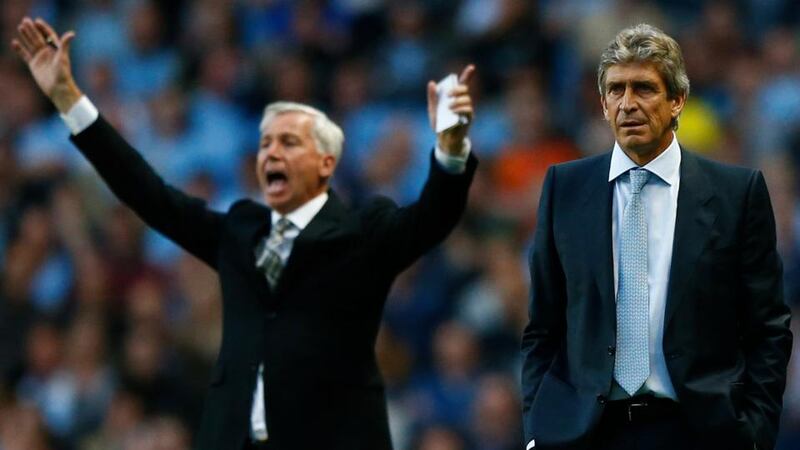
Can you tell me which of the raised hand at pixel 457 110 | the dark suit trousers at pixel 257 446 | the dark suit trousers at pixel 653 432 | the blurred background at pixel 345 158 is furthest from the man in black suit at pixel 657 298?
the blurred background at pixel 345 158

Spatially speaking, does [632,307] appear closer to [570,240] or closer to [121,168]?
[570,240]

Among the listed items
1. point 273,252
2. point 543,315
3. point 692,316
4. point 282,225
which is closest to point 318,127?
point 282,225

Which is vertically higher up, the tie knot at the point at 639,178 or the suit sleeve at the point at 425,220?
the suit sleeve at the point at 425,220

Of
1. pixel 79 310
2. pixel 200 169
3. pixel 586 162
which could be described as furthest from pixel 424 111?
pixel 586 162

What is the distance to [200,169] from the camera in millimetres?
10859

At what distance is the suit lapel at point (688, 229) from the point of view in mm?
4590

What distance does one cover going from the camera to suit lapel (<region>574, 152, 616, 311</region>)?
4.66 m

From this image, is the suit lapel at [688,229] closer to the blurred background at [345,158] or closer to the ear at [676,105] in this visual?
the ear at [676,105]

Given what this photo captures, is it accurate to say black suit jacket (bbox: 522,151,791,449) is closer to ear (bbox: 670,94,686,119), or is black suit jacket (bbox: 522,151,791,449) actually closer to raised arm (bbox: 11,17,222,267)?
ear (bbox: 670,94,686,119)

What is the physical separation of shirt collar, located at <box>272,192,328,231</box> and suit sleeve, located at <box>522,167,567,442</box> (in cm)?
141

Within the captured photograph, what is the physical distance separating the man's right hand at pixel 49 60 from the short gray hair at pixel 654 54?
2132 millimetres

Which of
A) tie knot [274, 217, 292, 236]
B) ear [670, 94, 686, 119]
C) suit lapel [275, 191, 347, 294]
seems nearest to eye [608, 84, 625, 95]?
ear [670, 94, 686, 119]

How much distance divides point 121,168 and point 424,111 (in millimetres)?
4775

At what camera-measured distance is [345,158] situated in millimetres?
10695
